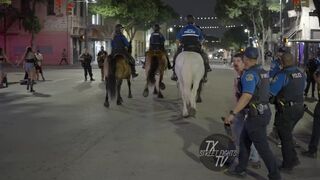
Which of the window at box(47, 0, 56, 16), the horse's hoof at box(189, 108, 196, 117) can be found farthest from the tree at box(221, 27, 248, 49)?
the horse's hoof at box(189, 108, 196, 117)

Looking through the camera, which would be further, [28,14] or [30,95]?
[28,14]

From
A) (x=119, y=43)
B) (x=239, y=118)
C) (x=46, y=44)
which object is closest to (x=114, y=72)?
(x=119, y=43)

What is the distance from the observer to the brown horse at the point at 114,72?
55.8 ft

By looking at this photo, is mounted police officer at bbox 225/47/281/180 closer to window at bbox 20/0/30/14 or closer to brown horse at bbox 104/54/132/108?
brown horse at bbox 104/54/132/108

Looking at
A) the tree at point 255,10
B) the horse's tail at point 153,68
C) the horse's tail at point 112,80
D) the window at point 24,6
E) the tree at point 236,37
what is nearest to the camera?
the horse's tail at point 112,80

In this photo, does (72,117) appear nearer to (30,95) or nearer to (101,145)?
(101,145)

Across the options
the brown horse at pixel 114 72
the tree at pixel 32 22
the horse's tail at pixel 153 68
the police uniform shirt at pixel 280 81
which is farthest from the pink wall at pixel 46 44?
the police uniform shirt at pixel 280 81

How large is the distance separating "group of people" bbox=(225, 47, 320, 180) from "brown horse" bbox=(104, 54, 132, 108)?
837 cm

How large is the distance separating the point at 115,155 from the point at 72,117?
5.41m

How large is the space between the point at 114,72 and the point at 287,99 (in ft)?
30.1

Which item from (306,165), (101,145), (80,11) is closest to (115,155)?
(101,145)

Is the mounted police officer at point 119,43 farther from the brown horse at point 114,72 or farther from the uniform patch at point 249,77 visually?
the uniform patch at point 249,77

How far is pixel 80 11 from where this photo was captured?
6525cm

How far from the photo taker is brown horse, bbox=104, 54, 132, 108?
1702 centimetres
